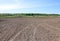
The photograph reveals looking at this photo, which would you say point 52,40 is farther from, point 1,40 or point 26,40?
point 1,40

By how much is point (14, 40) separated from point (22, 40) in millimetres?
524

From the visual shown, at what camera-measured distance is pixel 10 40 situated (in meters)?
10.2

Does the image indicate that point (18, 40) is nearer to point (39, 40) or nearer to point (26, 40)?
point (26, 40)

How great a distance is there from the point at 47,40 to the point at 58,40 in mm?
747

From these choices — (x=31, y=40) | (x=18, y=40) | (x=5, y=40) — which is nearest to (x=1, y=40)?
(x=5, y=40)

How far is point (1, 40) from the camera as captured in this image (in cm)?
1027

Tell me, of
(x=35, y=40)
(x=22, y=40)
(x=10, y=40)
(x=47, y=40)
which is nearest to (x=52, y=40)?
(x=47, y=40)

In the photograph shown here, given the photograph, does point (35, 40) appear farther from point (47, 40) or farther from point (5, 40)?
point (5, 40)

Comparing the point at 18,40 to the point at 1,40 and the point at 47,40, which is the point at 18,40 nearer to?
the point at 1,40

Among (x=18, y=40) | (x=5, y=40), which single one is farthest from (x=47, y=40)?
(x=5, y=40)

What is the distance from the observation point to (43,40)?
10461 mm

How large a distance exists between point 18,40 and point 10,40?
526mm

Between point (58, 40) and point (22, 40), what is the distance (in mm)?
2376

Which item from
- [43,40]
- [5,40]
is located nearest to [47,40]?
[43,40]
